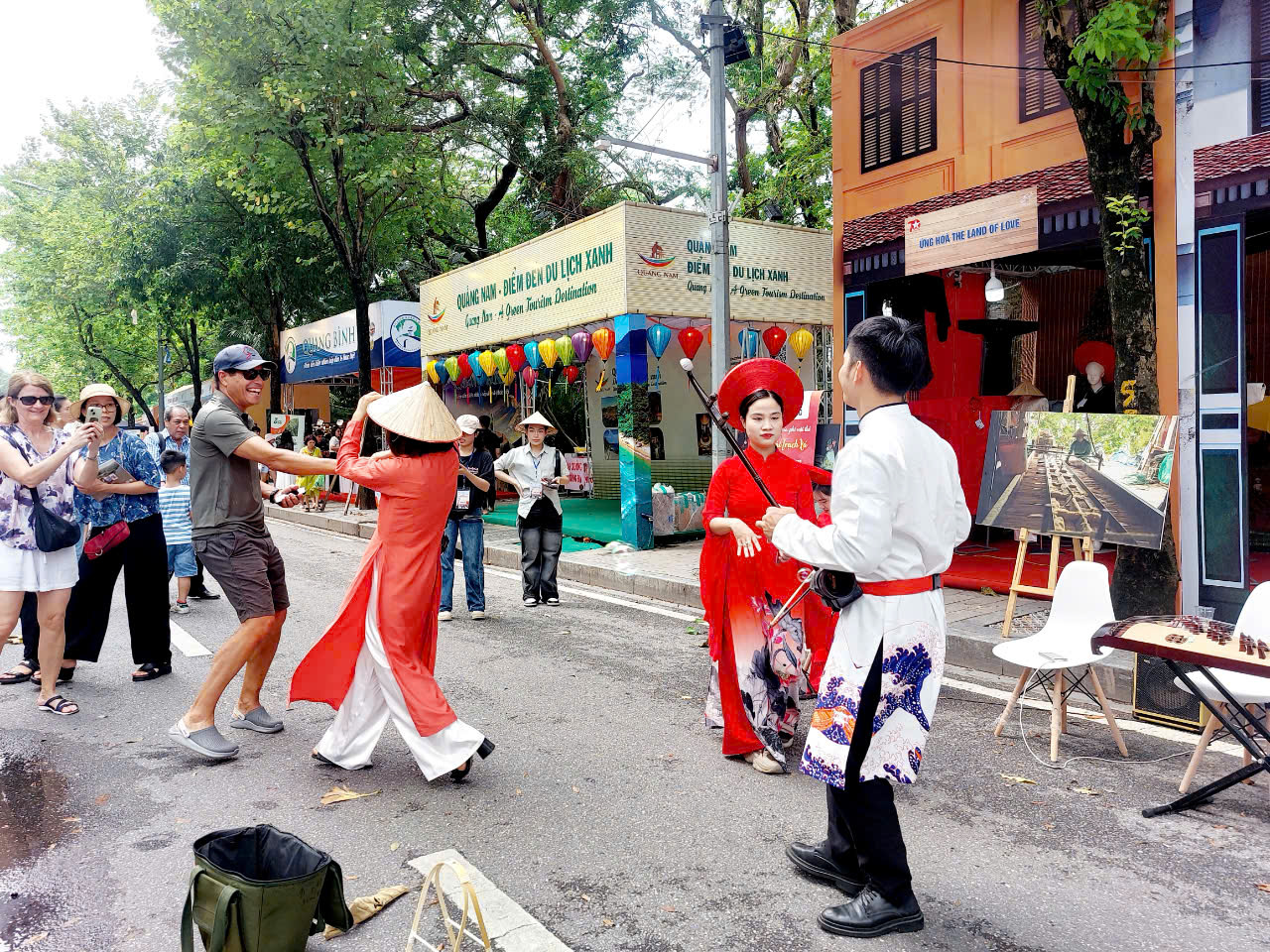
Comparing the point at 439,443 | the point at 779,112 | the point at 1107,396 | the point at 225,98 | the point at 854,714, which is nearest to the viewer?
the point at 854,714

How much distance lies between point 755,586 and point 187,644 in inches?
187

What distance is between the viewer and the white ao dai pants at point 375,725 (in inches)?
154

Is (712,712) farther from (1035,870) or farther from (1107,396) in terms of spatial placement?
(1107,396)

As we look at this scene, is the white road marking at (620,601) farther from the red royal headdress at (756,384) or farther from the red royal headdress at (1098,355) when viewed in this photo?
the red royal headdress at (1098,355)

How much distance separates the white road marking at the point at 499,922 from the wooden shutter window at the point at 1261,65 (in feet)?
21.0

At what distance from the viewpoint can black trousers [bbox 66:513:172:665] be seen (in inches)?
225

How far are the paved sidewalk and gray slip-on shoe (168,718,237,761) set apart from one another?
438 cm

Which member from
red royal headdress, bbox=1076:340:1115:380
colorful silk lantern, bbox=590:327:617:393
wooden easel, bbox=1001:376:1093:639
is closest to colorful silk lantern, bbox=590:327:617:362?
colorful silk lantern, bbox=590:327:617:393

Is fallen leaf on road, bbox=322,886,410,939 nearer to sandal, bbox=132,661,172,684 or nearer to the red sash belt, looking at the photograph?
the red sash belt

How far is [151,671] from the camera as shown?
231 inches

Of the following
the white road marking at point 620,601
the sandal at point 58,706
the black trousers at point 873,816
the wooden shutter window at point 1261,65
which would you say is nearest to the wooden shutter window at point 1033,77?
the wooden shutter window at point 1261,65

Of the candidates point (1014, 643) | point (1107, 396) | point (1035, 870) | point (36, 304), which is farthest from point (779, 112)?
point (36, 304)

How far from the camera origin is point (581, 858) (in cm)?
331

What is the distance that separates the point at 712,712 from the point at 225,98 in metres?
14.1
